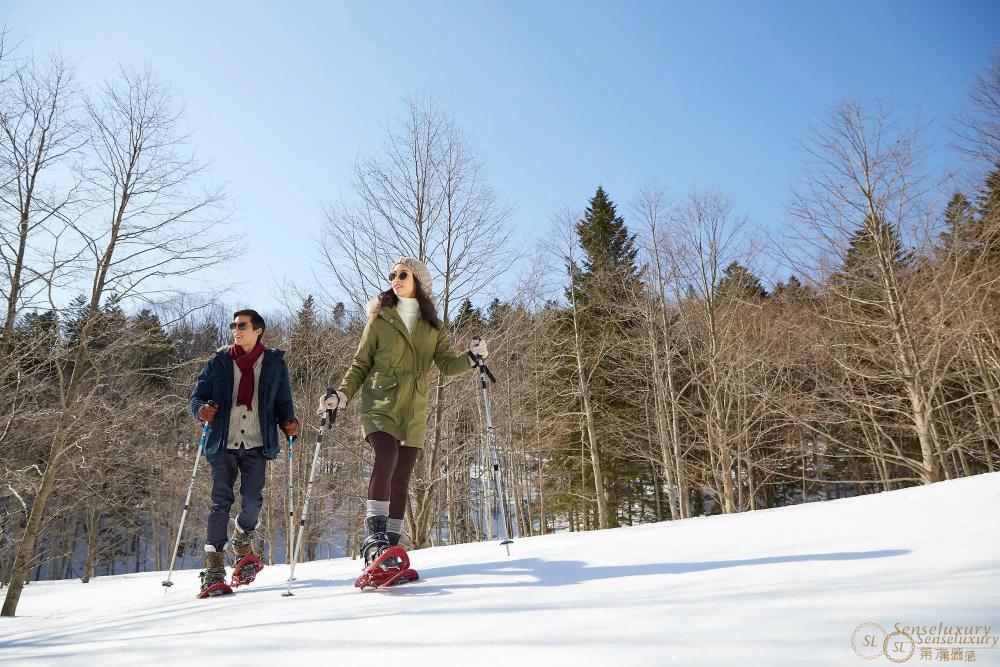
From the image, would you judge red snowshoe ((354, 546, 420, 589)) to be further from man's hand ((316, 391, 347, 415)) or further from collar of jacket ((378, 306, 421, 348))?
collar of jacket ((378, 306, 421, 348))

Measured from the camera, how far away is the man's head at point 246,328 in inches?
167

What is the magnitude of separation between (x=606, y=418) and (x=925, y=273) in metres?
11.8

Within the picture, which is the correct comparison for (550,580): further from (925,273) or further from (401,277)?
(925,273)

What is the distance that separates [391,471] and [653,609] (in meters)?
1.95

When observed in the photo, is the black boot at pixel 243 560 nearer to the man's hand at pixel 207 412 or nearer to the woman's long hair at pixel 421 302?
the man's hand at pixel 207 412

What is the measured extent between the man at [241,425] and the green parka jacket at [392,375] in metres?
0.97

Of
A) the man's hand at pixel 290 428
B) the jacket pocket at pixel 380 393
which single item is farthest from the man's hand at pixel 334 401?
the man's hand at pixel 290 428

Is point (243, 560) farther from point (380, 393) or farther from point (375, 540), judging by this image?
point (380, 393)

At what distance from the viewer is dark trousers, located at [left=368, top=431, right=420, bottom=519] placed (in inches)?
133

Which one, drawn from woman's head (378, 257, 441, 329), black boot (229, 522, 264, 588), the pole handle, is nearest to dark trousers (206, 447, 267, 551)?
black boot (229, 522, 264, 588)

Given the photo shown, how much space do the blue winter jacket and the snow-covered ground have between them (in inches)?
42.2

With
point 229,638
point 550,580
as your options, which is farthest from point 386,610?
point 550,580

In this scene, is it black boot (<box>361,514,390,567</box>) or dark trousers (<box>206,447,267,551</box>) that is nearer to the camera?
black boot (<box>361,514,390,567</box>)

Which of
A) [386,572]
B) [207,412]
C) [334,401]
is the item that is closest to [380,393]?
[334,401]
